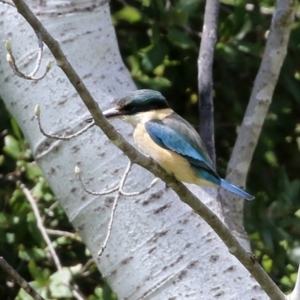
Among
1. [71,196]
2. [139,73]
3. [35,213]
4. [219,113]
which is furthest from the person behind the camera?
[219,113]

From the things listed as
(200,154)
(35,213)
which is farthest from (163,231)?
(35,213)

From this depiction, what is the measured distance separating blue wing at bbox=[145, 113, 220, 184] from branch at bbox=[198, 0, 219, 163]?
0.29 meters

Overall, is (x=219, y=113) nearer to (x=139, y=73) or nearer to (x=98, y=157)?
(x=139, y=73)

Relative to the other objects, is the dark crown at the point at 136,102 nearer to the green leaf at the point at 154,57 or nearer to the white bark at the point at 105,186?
the white bark at the point at 105,186

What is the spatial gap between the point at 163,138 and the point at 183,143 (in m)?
0.05

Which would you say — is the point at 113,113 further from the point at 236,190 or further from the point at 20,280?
the point at 20,280

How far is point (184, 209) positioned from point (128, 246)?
177mm

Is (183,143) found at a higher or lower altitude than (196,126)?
higher

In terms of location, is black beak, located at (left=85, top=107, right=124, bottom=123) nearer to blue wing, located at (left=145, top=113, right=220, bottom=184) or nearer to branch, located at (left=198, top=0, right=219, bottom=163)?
blue wing, located at (left=145, top=113, right=220, bottom=184)

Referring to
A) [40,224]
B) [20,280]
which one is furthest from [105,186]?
[40,224]

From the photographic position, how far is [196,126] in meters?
2.95

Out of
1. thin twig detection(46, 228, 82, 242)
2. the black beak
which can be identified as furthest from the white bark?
thin twig detection(46, 228, 82, 242)

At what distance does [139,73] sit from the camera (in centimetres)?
280

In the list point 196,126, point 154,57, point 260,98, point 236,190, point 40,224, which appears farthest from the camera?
point 196,126
